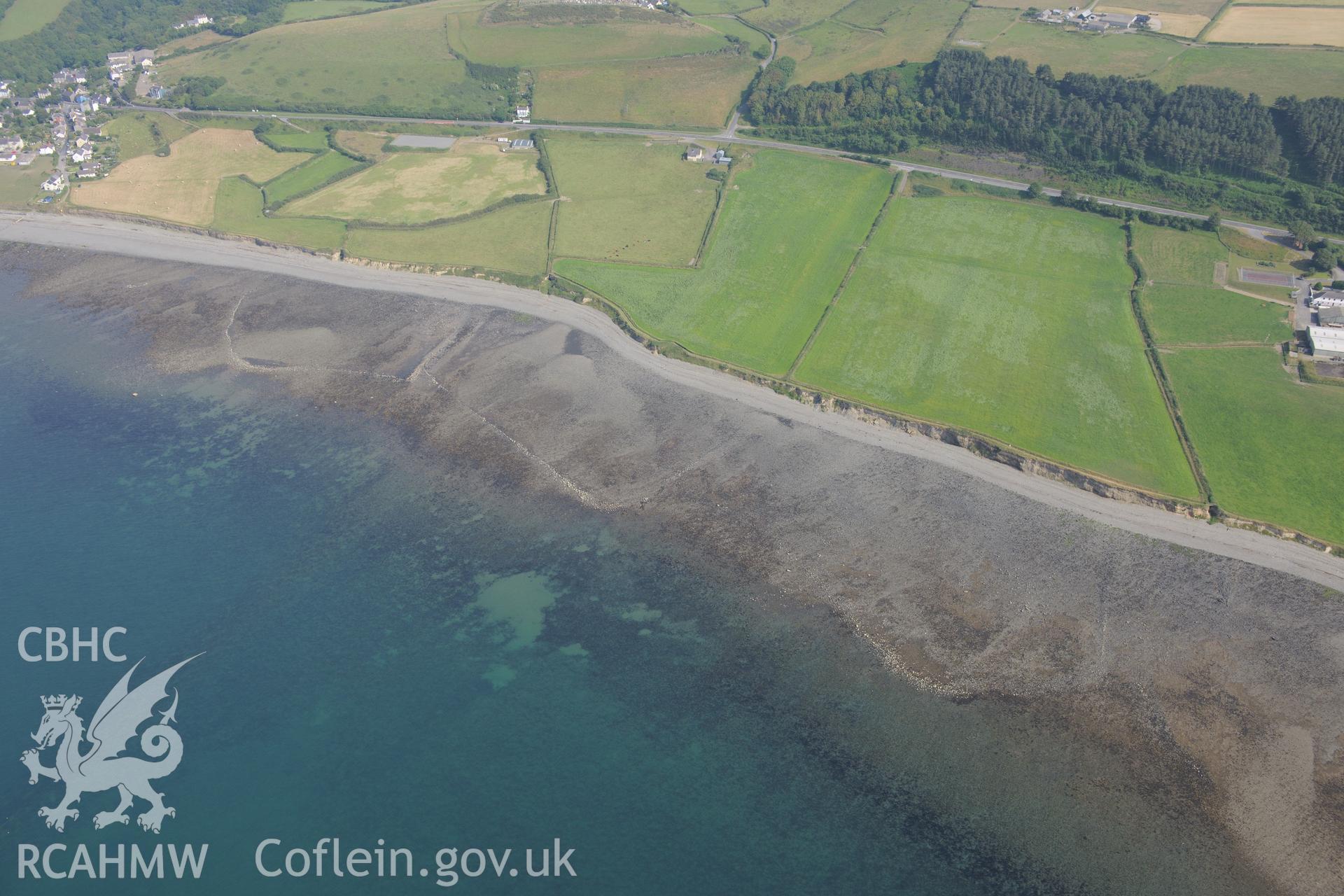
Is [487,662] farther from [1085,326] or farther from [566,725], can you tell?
[1085,326]

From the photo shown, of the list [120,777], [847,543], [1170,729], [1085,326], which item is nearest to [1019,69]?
[1085,326]

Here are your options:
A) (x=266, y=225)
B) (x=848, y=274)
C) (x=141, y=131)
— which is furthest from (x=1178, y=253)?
(x=141, y=131)

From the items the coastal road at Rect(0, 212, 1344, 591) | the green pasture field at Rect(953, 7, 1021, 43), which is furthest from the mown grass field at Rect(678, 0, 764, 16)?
the coastal road at Rect(0, 212, 1344, 591)

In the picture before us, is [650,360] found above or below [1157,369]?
below

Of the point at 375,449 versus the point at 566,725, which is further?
the point at 375,449

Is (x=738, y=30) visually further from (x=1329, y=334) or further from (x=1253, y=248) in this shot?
(x=1329, y=334)

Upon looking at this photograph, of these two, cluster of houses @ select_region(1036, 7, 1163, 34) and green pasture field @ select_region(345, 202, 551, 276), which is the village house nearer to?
cluster of houses @ select_region(1036, 7, 1163, 34)
